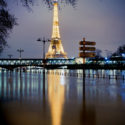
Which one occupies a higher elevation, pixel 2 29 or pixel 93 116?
pixel 2 29

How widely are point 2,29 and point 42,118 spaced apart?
8235mm

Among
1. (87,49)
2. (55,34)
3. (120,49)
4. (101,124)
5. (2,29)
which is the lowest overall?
(101,124)

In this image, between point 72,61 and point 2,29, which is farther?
point 72,61

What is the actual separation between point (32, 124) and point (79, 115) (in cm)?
214

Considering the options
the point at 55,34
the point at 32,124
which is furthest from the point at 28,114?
the point at 55,34

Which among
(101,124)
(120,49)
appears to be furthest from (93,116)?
(120,49)

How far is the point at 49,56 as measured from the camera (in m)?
148

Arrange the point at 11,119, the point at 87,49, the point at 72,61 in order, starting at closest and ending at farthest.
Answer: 1. the point at 11,119
2. the point at 87,49
3. the point at 72,61

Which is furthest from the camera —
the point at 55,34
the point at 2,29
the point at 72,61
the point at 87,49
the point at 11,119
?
the point at 72,61

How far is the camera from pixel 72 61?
16100cm

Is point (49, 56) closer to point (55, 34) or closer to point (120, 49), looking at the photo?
point (55, 34)

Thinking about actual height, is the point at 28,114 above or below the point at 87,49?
below

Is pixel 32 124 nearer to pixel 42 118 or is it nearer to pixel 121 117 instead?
pixel 42 118

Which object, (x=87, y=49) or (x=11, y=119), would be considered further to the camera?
(x=87, y=49)
